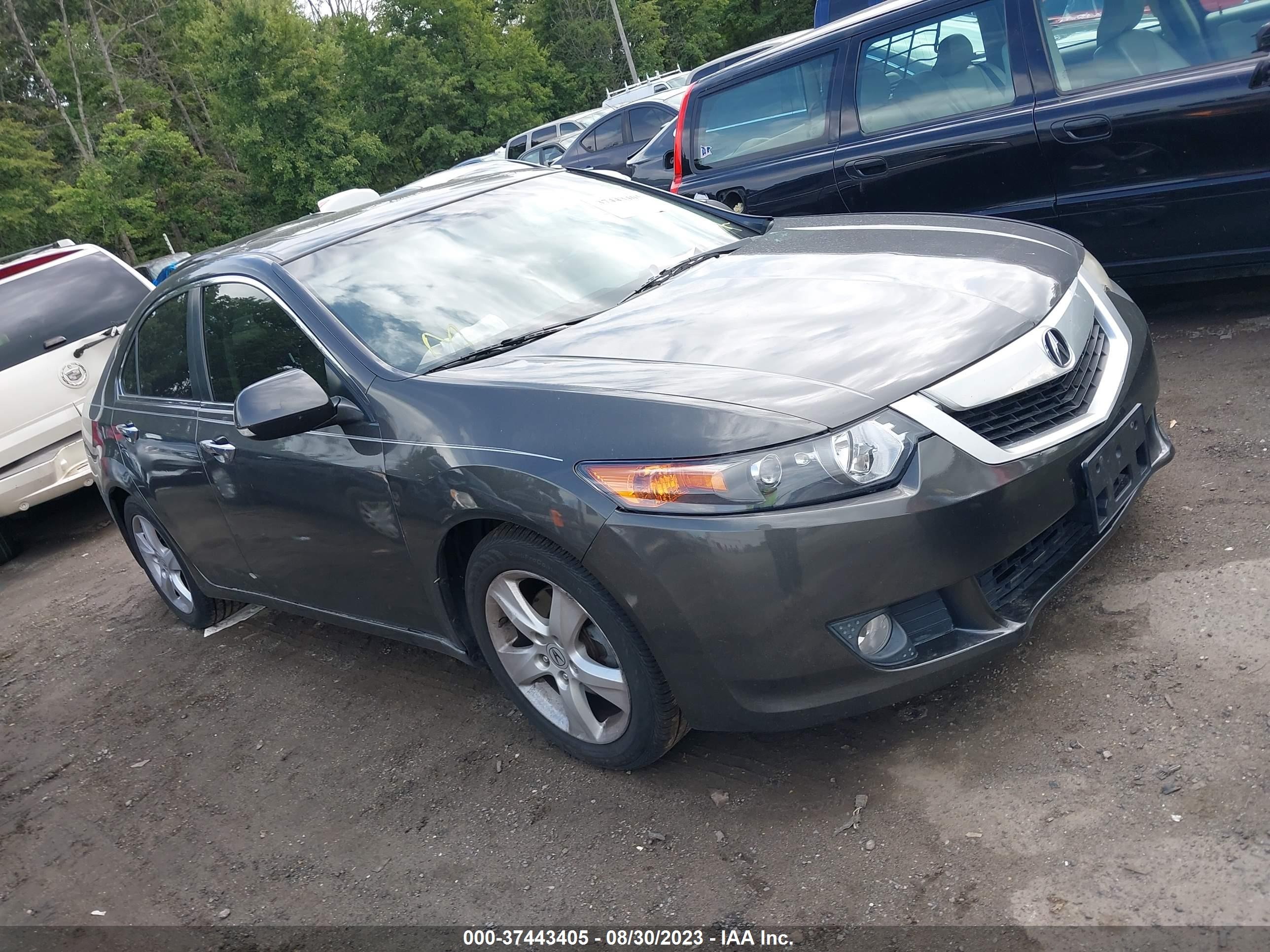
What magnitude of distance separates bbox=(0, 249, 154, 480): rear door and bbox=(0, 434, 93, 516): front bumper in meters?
0.03

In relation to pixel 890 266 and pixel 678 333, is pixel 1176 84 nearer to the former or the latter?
pixel 890 266

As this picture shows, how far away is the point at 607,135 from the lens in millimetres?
18000

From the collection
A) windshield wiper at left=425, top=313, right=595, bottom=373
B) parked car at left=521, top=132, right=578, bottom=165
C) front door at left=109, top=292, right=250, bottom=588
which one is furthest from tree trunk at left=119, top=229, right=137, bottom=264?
windshield wiper at left=425, top=313, right=595, bottom=373

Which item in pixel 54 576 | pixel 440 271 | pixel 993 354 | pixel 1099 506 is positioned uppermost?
pixel 440 271

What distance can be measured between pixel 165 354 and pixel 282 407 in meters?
1.59

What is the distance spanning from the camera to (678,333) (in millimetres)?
3205

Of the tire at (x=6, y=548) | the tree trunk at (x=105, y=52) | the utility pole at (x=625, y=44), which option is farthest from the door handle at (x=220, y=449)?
the tree trunk at (x=105, y=52)

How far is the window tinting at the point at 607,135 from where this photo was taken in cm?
1772

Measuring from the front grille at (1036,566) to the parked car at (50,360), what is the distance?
6209 millimetres

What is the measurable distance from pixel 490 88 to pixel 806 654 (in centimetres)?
3741

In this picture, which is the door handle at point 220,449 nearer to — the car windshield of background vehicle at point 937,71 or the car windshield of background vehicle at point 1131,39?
the car windshield of background vehicle at point 937,71

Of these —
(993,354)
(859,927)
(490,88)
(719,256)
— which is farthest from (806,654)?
(490,88)

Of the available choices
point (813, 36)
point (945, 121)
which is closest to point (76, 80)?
point (813, 36)

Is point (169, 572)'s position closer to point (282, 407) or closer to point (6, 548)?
point (282, 407)
